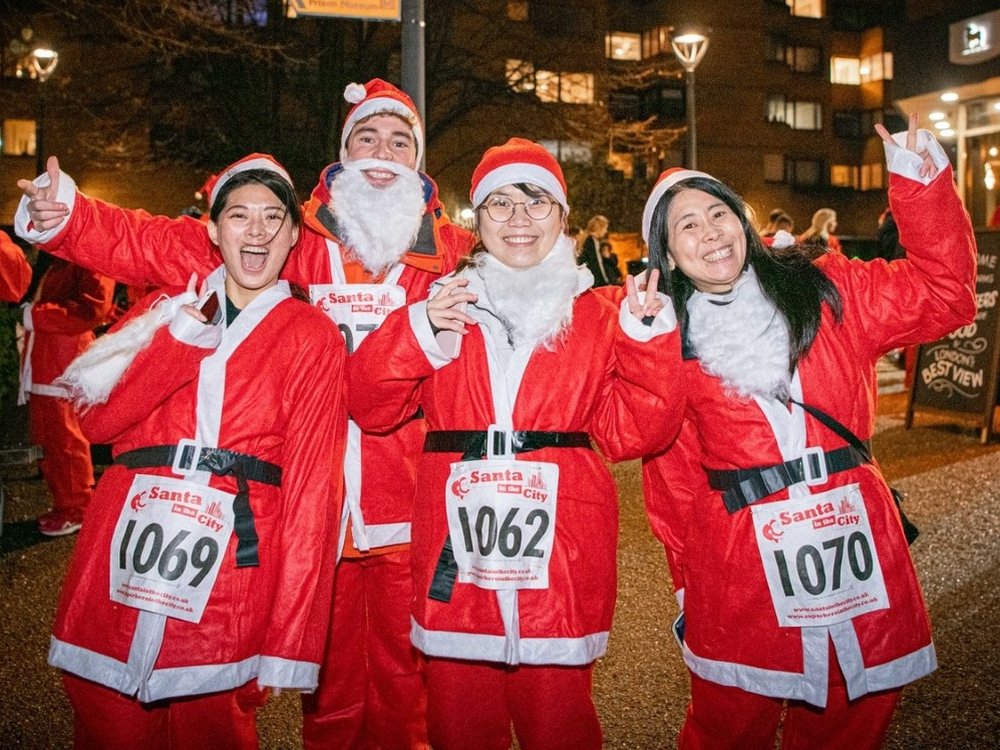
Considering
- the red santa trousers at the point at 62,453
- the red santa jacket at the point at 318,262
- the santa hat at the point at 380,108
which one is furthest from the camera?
the red santa trousers at the point at 62,453

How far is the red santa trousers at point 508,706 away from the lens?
2668mm

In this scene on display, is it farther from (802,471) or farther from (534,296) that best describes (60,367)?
(802,471)

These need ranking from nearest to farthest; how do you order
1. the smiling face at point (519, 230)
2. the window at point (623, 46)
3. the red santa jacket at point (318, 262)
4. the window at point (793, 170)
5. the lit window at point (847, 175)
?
the smiling face at point (519, 230)
the red santa jacket at point (318, 262)
the window at point (793, 170)
the window at point (623, 46)
the lit window at point (847, 175)

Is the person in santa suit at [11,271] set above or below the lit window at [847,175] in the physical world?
below

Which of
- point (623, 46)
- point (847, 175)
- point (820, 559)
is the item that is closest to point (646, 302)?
point (820, 559)

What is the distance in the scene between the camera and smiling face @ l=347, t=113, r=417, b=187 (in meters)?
3.79

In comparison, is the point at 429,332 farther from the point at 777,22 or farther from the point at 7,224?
the point at 777,22

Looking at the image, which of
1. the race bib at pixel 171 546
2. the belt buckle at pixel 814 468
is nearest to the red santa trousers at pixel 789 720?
the belt buckle at pixel 814 468

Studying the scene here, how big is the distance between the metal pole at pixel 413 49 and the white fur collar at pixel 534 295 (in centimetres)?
409

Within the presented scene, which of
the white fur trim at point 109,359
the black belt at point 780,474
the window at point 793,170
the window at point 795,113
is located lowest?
the black belt at point 780,474

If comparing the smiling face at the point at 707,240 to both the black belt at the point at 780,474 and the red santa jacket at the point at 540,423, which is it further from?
Answer: the black belt at the point at 780,474

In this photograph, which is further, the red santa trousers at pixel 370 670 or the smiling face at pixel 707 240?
the red santa trousers at pixel 370 670

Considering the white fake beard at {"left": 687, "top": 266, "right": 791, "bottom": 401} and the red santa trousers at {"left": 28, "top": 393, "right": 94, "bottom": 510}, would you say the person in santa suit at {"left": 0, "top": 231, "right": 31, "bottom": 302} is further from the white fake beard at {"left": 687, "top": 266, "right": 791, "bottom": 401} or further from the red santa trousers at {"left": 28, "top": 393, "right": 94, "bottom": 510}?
the white fake beard at {"left": 687, "top": 266, "right": 791, "bottom": 401}

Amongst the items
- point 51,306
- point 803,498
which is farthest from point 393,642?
point 51,306
